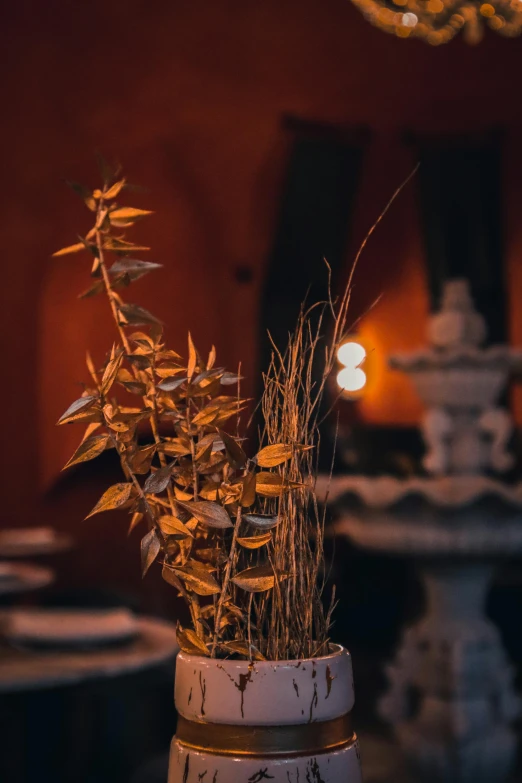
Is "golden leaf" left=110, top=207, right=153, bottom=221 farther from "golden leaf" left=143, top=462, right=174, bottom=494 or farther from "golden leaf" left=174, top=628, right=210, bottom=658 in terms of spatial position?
"golden leaf" left=174, top=628, right=210, bottom=658

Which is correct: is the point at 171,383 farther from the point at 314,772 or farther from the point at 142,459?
the point at 314,772

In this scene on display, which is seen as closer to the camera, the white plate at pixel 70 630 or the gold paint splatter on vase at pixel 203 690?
the gold paint splatter on vase at pixel 203 690

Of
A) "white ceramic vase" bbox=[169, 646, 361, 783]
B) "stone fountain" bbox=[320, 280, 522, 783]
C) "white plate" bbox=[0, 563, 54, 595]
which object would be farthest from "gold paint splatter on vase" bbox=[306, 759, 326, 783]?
"stone fountain" bbox=[320, 280, 522, 783]

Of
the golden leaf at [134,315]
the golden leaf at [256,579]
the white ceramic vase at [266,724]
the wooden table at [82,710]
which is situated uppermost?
the golden leaf at [134,315]

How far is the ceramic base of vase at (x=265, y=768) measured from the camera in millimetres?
667

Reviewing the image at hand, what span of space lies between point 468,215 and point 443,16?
3214 millimetres

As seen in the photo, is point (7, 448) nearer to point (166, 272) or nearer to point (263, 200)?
point (166, 272)

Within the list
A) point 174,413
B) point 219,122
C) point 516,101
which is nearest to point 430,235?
point 516,101

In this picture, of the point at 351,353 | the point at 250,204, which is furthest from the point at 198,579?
the point at 351,353

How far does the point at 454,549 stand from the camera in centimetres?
302

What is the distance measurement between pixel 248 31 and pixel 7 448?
239 centimetres

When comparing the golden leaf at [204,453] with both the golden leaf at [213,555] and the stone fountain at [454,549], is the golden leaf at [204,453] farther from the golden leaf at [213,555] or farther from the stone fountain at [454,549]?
the stone fountain at [454,549]

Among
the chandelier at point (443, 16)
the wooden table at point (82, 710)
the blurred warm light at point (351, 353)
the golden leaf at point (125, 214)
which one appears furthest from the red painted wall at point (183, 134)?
the golden leaf at point (125, 214)

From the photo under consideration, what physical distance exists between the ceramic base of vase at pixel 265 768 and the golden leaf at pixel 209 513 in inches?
5.9
